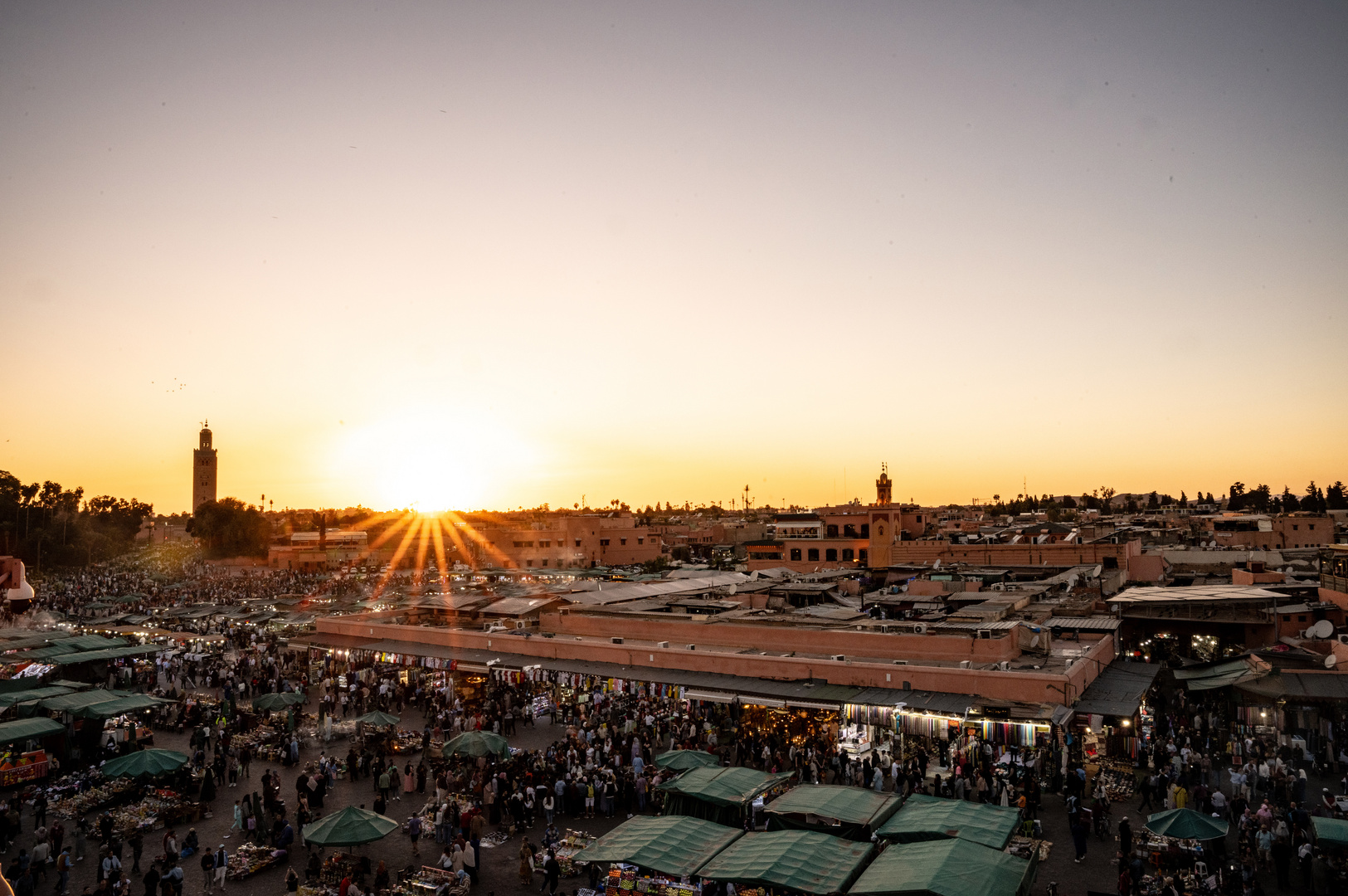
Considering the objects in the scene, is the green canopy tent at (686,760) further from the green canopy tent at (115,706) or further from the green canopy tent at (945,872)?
the green canopy tent at (115,706)

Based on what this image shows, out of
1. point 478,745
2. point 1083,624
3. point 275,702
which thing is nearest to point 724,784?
point 478,745

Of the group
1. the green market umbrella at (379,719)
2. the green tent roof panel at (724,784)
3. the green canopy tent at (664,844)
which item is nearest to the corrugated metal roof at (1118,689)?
the green tent roof panel at (724,784)

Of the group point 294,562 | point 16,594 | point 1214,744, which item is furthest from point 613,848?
point 294,562

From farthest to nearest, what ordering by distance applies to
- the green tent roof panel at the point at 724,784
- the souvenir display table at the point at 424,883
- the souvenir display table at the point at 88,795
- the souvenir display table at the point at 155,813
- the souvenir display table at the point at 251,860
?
1. the souvenir display table at the point at 88,795
2. the souvenir display table at the point at 155,813
3. the green tent roof panel at the point at 724,784
4. the souvenir display table at the point at 251,860
5. the souvenir display table at the point at 424,883

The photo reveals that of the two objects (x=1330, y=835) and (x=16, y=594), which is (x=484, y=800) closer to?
(x=16, y=594)

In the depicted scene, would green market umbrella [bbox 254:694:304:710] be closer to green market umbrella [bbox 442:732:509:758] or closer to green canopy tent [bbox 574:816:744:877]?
green market umbrella [bbox 442:732:509:758]

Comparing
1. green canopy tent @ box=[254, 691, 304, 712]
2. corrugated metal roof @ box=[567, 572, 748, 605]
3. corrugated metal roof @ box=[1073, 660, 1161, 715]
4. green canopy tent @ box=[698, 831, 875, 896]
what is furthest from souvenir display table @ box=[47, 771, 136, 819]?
corrugated metal roof @ box=[1073, 660, 1161, 715]

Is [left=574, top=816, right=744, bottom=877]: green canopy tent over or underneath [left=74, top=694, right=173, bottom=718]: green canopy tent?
underneath
